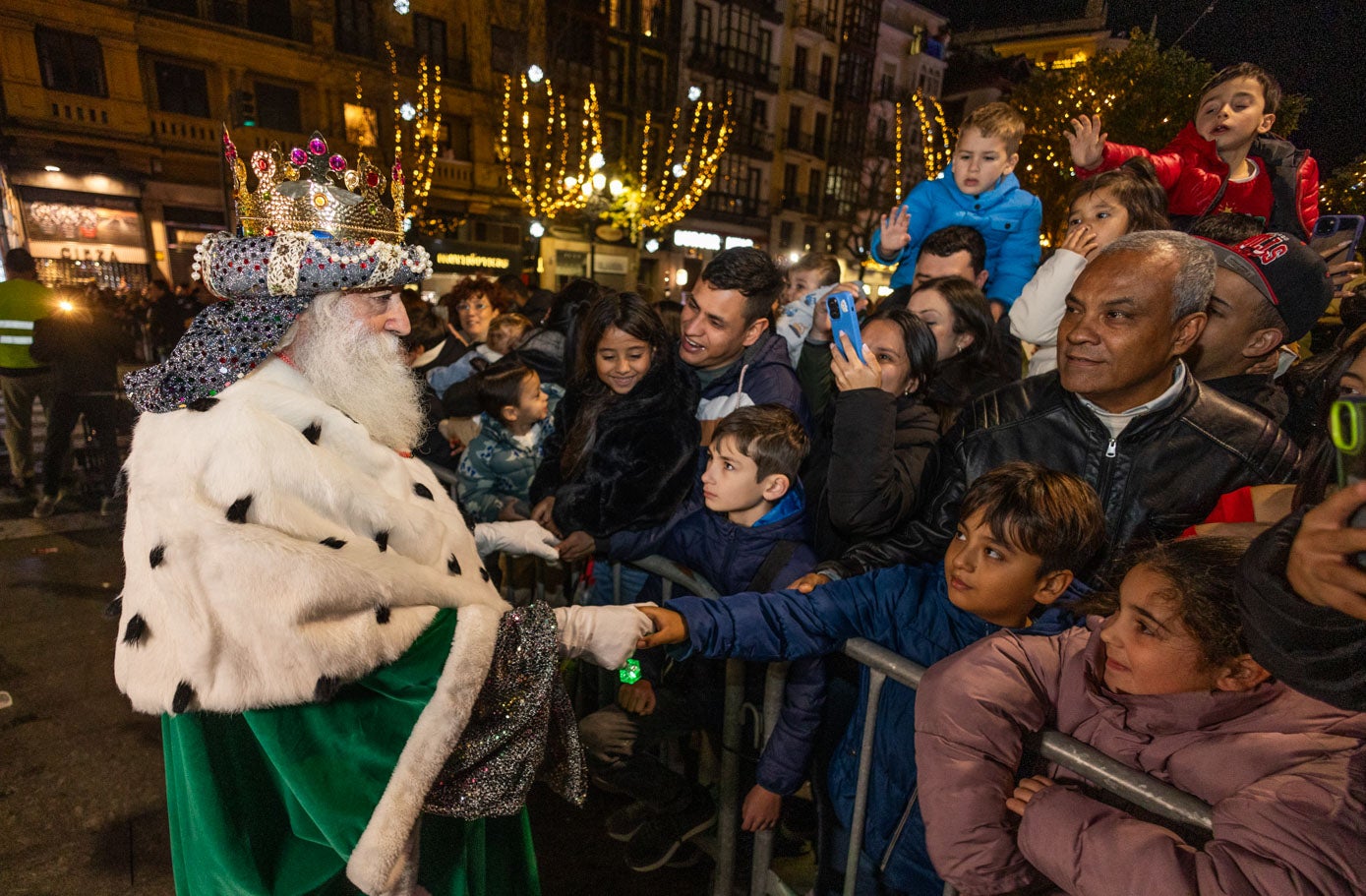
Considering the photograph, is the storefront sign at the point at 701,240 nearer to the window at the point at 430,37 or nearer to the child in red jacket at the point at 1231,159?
the window at the point at 430,37

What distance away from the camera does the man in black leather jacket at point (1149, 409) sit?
200 centimetres

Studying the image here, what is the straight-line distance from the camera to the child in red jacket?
139 inches

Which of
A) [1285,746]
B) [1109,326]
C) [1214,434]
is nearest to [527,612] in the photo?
[1285,746]

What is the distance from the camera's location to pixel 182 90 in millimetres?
21516

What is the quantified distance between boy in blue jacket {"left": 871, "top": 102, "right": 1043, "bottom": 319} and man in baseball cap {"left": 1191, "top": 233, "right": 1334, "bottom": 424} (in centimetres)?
174

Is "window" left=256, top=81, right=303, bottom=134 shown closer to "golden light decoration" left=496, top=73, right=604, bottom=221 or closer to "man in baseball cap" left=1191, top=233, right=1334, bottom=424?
"golden light decoration" left=496, top=73, right=604, bottom=221

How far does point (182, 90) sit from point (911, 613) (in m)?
28.6

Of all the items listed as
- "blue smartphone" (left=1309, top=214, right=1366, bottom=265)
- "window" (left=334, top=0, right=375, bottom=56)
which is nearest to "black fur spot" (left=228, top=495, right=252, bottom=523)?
"blue smartphone" (left=1309, top=214, right=1366, bottom=265)

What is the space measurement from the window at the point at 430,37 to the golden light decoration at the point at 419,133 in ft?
4.12

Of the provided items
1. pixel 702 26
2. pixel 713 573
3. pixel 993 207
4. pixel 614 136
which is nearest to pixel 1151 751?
pixel 713 573

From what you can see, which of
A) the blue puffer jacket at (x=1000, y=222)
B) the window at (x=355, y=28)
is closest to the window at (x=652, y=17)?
the window at (x=355, y=28)

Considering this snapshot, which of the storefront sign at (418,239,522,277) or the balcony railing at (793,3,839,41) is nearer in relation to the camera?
the storefront sign at (418,239,522,277)

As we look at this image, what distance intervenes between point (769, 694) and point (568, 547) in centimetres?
118

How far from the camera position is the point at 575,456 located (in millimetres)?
3373
